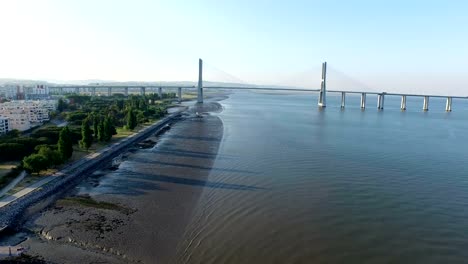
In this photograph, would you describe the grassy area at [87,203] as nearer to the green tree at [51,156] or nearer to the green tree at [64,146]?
the green tree at [51,156]

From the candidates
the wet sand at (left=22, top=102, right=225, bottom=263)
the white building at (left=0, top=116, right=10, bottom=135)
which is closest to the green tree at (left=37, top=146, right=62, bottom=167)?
the wet sand at (left=22, top=102, right=225, bottom=263)

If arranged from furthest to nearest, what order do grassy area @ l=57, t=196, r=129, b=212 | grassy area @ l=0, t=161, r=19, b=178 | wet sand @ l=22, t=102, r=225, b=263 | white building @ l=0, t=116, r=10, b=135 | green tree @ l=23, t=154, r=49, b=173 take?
white building @ l=0, t=116, r=10, b=135 < grassy area @ l=0, t=161, r=19, b=178 < green tree @ l=23, t=154, r=49, b=173 < grassy area @ l=57, t=196, r=129, b=212 < wet sand @ l=22, t=102, r=225, b=263

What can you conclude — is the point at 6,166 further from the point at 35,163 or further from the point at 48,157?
the point at 35,163

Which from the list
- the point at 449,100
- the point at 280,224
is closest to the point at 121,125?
the point at 280,224

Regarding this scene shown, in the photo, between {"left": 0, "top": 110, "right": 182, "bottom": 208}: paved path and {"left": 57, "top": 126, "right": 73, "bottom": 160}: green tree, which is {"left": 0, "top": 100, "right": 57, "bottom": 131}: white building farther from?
{"left": 57, "top": 126, "right": 73, "bottom": 160}: green tree

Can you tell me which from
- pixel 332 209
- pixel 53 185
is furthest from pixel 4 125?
pixel 332 209

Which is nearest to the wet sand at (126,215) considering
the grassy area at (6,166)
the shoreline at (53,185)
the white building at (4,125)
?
the shoreline at (53,185)
